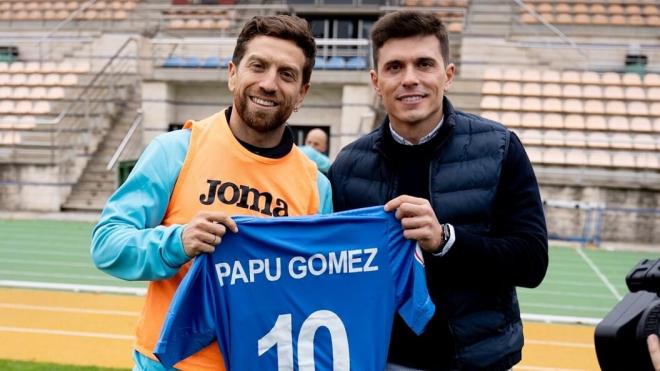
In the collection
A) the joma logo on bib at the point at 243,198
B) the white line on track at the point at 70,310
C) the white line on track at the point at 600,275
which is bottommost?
the white line on track at the point at 600,275

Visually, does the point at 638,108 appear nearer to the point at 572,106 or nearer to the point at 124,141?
the point at 572,106

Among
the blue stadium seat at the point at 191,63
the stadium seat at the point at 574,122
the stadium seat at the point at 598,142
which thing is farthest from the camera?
the blue stadium seat at the point at 191,63

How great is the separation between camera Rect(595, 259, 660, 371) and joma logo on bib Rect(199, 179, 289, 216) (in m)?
1.14

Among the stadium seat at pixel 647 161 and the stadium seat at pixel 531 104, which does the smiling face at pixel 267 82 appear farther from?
the stadium seat at pixel 531 104

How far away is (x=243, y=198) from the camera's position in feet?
6.89

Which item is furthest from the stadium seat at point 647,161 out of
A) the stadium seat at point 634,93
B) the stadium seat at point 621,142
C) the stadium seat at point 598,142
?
the stadium seat at point 634,93

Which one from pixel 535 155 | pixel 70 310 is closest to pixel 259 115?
pixel 70 310

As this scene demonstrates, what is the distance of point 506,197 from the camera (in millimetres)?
2160

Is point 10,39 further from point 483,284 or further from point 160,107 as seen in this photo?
point 483,284

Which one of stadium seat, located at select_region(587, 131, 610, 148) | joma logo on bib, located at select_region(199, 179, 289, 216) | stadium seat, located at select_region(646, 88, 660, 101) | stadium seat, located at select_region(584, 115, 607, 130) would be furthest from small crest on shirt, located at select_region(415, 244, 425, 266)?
stadium seat, located at select_region(646, 88, 660, 101)

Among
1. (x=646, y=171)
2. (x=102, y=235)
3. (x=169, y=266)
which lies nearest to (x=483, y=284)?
(x=169, y=266)

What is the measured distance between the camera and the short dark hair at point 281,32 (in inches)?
82.0

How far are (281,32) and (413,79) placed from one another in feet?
1.63

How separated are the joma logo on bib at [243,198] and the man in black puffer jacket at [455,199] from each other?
0.38 metres
